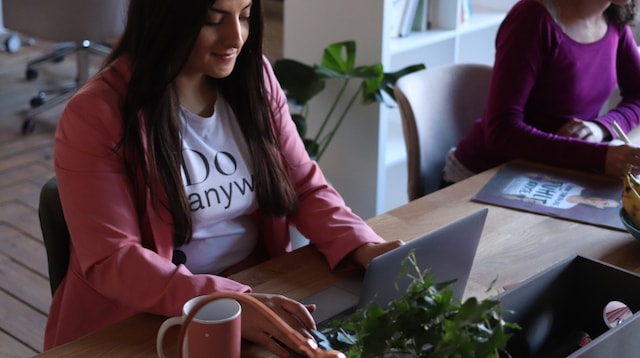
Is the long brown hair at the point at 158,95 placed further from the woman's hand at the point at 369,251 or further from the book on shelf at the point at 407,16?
the book on shelf at the point at 407,16

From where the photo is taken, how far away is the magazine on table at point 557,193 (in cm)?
181

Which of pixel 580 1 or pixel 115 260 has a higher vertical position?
pixel 580 1

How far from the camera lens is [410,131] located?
223 cm

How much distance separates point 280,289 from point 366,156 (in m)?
1.54

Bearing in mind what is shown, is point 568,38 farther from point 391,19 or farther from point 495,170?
point 391,19

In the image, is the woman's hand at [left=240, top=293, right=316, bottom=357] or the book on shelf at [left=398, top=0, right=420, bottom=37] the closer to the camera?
the woman's hand at [left=240, top=293, right=316, bottom=357]

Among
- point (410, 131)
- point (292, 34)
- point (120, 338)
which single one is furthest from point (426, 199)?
point (292, 34)

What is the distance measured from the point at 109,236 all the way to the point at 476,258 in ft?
2.12

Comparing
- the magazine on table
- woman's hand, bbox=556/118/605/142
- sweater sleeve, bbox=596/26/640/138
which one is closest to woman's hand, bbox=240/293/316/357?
the magazine on table

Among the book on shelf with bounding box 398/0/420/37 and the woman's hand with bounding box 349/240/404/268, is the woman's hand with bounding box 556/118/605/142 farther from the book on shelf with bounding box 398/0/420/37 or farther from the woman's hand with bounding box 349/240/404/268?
the book on shelf with bounding box 398/0/420/37

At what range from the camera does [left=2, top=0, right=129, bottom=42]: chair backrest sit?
13.4 feet

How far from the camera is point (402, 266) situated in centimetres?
124

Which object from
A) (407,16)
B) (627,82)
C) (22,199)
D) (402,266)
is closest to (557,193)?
(627,82)

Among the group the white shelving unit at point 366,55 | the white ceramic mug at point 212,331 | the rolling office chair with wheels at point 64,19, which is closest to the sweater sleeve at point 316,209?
the white ceramic mug at point 212,331
